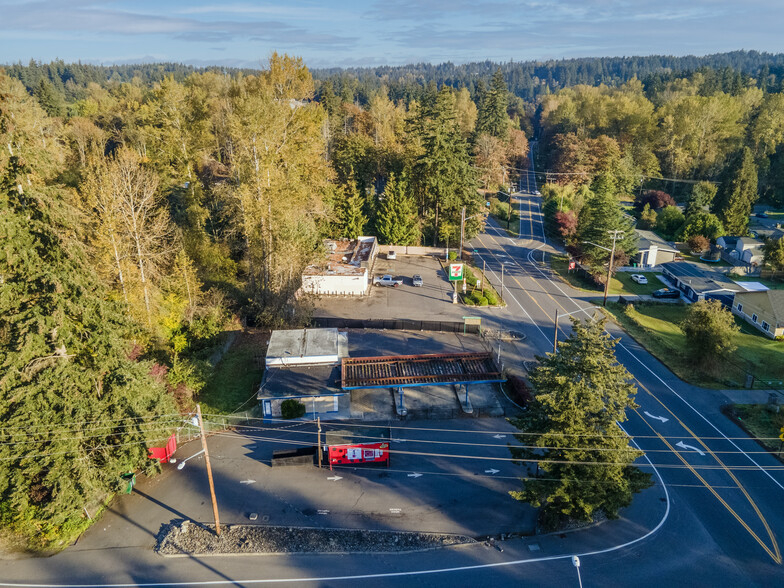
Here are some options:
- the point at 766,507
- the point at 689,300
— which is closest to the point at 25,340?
the point at 766,507

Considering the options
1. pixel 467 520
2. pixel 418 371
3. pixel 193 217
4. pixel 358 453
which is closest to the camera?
pixel 467 520

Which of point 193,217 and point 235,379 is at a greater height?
point 193,217

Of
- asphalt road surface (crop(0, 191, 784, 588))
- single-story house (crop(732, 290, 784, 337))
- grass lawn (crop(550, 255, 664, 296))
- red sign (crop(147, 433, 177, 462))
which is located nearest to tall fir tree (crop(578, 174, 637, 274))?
grass lawn (crop(550, 255, 664, 296))

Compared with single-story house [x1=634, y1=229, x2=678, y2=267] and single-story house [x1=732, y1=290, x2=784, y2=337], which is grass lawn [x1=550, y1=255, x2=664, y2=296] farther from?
single-story house [x1=732, y1=290, x2=784, y2=337]

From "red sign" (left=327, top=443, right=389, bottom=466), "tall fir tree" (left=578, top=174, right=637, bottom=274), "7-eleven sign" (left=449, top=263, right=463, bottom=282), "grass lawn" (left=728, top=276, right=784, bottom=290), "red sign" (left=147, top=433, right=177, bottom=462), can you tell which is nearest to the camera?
"red sign" (left=327, top=443, right=389, bottom=466)

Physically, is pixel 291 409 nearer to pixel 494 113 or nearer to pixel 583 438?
pixel 583 438

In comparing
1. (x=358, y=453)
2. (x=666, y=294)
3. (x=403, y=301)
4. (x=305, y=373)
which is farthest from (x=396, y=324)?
(x=666, y=294)

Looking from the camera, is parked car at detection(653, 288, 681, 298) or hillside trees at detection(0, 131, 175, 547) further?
parked car at detection(653, 288, 681, 298)

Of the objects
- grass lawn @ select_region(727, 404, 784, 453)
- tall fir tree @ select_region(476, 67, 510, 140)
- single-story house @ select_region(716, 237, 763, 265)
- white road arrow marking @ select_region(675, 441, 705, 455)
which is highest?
tall fir tree @ select_region(476, 67, 510, 140)
